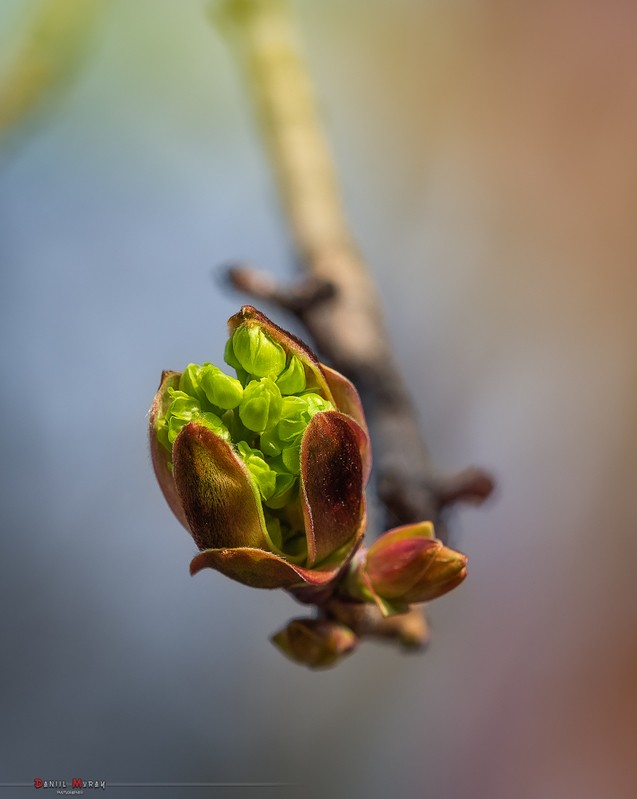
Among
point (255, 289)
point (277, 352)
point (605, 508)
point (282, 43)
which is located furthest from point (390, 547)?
point (605, 508)

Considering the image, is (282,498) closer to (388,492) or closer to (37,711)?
(388,492)

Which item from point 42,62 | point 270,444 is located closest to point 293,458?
point 270,444

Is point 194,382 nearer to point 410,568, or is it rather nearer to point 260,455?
point 260,455

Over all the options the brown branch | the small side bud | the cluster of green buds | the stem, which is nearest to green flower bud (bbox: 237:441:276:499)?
the cluster of green buds

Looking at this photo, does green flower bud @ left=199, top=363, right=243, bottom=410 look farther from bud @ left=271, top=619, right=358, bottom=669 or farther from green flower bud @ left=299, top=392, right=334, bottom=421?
bud @ left=271, top=619, right=358, bottom=669

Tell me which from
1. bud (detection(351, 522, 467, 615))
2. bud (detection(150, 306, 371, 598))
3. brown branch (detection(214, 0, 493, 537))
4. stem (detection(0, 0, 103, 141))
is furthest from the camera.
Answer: stem (detection(0, 0, 103, 141))
